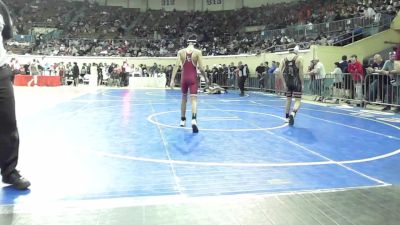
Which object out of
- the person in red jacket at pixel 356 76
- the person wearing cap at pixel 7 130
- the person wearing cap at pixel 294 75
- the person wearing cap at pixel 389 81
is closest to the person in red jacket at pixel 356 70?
the person in red jacket at pixel 356 76

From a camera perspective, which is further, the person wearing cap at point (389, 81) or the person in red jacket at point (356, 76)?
the person in red jacket at point (356, 76)

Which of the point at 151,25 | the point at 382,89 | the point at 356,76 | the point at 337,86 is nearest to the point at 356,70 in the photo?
the point at 356,76

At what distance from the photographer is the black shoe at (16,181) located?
14.5 ft

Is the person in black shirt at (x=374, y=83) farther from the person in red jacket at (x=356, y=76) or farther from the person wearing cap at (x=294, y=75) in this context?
the person wearing cap at (x=294, y=75)

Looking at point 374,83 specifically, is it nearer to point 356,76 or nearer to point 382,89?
point 382,89

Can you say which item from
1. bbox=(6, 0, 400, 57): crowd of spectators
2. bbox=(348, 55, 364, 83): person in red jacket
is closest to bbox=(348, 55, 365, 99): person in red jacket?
bbox=(348, 55, 364, 83): person in red jacket

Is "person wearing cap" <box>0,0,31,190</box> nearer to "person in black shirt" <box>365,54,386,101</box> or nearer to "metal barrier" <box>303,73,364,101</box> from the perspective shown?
"person in black shirt" <box>365,54,386,101</box>

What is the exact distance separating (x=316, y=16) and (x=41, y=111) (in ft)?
71.9

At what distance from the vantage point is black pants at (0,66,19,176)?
436cm

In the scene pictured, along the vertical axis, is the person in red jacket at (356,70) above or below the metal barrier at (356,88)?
above

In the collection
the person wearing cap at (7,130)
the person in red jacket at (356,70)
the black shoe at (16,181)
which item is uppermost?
the person in red jacket at (356,70)

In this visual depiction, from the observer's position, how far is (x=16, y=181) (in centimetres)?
441

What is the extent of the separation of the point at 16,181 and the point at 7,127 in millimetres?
577

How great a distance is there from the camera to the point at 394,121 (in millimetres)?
10750
